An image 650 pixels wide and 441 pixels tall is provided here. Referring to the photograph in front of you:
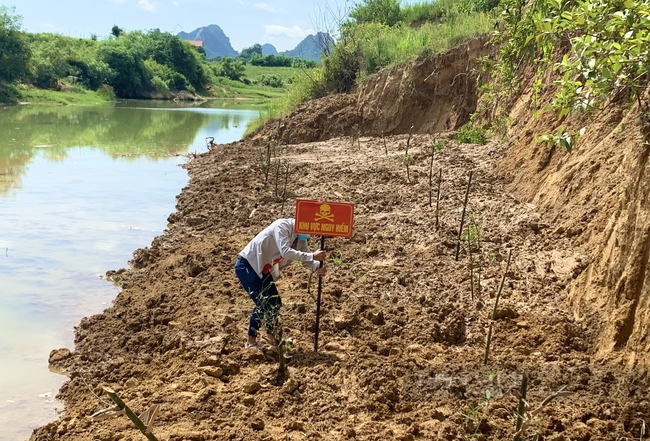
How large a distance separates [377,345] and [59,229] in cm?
803

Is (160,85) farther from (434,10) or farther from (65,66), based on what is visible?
(434,10)

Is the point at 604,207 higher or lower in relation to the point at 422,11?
lower

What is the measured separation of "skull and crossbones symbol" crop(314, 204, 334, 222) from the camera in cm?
464

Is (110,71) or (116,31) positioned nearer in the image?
(110,71)

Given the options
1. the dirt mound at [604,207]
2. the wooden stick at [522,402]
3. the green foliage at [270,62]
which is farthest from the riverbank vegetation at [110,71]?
the green foliage at [270,62]

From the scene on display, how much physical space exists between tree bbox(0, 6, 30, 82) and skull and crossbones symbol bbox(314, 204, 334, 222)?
150 ft

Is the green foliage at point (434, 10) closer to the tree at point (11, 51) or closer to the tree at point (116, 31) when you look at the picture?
the tree at point (11, 51)

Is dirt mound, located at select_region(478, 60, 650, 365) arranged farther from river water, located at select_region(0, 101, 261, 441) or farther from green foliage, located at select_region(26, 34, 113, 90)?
green foliage, located at select_region(26, 34, 113, 90)

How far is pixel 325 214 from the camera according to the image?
15.3 ft

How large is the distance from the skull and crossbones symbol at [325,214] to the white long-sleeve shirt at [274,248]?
35 centimetres

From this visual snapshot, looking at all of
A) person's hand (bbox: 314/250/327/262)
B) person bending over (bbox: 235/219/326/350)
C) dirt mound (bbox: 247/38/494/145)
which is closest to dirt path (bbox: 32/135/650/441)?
person bending over (bbox: 235/219/326/350)

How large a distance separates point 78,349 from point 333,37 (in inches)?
731

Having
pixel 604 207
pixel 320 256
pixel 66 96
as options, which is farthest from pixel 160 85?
pixel 320 256

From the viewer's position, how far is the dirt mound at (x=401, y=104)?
15.5 meters
